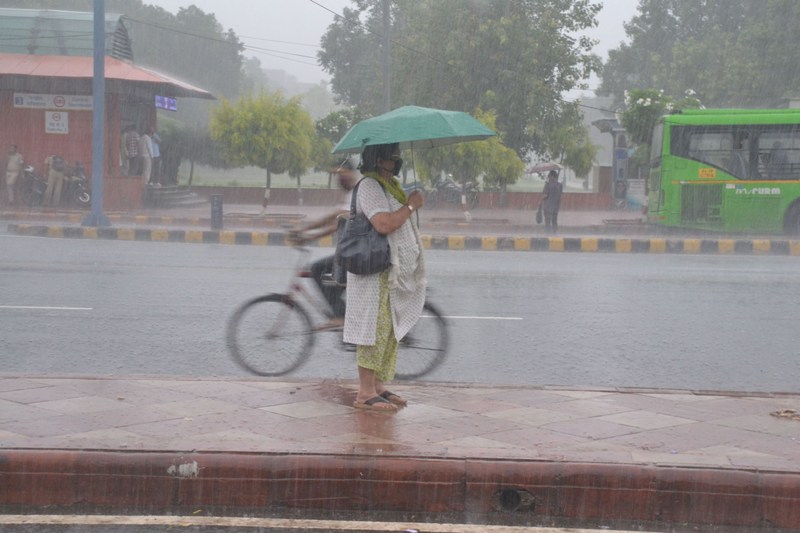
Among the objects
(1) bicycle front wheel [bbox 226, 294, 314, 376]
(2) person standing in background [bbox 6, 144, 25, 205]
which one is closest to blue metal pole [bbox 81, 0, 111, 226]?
(2) person standing in background [bbox 6, 144, 25, 205]

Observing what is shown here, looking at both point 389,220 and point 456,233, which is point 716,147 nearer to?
point 456,233

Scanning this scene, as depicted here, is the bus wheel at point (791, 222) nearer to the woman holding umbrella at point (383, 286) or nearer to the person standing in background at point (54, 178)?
the woman holding umbrella at point (383, 286)

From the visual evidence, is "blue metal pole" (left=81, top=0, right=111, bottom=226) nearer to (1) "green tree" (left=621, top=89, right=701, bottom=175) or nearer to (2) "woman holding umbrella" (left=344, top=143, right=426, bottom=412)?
(1) "green tree" (left=621, top=89, right=701, bottom=175)

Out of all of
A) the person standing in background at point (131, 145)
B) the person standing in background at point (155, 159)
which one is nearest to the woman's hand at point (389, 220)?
the person standing in background at point (131, 145)

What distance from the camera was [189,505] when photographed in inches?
165

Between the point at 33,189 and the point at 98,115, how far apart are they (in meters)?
7.02

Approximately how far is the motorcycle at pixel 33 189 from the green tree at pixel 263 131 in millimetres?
4752

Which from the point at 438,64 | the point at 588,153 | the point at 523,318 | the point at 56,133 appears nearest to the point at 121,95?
the point at 56,133

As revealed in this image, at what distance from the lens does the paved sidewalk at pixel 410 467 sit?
4.12m

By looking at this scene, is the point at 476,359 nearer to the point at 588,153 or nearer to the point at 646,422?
the point at 646,422

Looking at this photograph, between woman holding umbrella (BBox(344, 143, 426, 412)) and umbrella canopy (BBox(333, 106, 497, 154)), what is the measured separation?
0.38ft

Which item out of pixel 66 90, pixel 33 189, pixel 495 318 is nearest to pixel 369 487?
pixel 495 318

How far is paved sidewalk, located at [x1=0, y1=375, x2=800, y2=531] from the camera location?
13.5 feet

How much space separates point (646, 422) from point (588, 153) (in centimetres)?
2791
